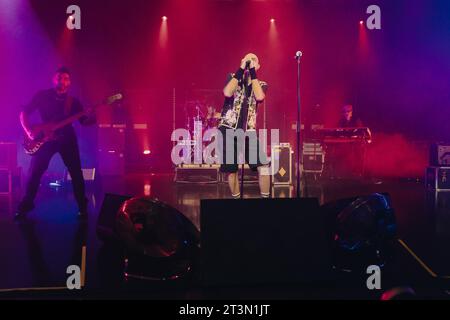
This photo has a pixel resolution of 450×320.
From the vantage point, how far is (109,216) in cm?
369

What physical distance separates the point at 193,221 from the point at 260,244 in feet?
6.81

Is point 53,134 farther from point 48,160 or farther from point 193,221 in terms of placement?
point 193,221

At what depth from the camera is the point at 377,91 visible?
36.7 ft

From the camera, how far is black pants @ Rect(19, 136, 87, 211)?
5.26 m

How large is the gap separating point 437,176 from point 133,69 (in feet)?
24.8

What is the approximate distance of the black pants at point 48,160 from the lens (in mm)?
5262

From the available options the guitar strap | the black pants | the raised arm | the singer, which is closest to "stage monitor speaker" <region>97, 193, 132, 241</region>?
the singer

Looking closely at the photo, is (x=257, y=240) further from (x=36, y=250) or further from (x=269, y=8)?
(x=269, y=8)

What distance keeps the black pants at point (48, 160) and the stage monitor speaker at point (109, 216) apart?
5.50 feet

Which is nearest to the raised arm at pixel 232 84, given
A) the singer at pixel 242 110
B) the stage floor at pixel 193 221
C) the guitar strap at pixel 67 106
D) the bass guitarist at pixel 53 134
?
the singer at pixel 242 110

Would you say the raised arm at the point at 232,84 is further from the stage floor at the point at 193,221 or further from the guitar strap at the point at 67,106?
the guitar strap at the point at 67,106

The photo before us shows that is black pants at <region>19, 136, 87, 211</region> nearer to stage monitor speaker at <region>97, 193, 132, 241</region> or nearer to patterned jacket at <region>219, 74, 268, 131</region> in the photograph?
stage monitor speaker at <region>97, 193, 132, 241</region>

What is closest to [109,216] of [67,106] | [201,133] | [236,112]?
[236,112]
